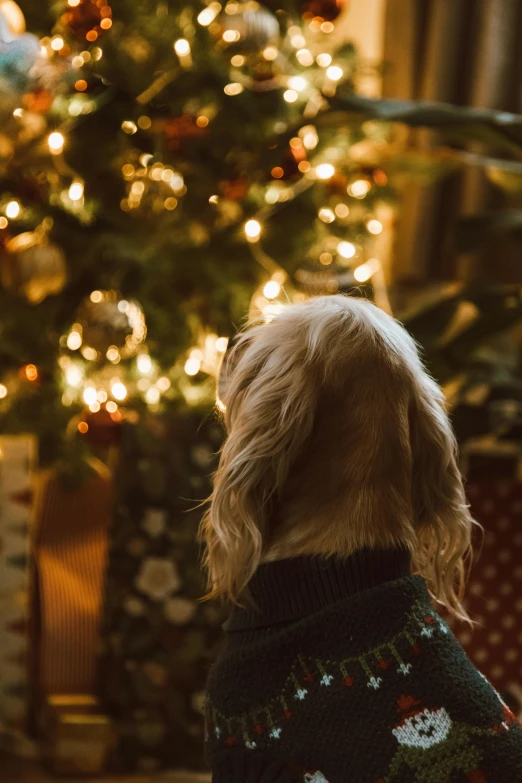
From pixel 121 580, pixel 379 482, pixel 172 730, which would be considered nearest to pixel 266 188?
pixel 121 580

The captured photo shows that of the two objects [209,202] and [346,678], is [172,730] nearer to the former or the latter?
[346,678]

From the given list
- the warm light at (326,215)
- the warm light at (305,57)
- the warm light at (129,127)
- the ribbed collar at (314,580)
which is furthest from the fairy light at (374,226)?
the ribbed collar at (314,580)

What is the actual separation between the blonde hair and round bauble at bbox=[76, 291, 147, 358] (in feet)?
3.35

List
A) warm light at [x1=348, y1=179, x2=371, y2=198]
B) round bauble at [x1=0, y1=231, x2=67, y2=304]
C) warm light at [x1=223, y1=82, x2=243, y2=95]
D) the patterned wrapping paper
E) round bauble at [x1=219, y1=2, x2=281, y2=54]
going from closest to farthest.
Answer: the patterned wrapping paper < round bauble at [x1=0, y1=231, x2=67, y2=304] < round bauble at [x1=219, y1=2, x2=281, y2=54] < warm light at [x1=223, y1=82, x2=243, y2=95] < warm light at [x1=348, y1=179, x2=371, y2=198]

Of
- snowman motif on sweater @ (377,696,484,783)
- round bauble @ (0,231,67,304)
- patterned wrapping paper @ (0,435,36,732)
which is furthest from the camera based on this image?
round bauble @ (0,231,67,304)

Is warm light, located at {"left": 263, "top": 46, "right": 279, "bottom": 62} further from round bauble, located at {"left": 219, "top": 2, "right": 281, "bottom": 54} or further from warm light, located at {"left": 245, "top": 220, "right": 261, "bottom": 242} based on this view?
warm light, located at {"left": 245, "top": 220, "right": 261, "bottom": 242}

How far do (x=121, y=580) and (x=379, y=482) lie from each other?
94 centimetres

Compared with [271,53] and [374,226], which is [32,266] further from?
[374,226]

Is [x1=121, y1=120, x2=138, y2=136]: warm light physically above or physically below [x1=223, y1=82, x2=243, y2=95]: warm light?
below

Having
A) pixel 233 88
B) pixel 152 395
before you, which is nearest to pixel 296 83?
pixel 233 88

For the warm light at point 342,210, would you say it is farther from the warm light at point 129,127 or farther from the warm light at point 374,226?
the warm light at point 129,127

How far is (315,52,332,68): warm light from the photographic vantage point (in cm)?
230

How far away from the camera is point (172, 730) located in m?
1.76

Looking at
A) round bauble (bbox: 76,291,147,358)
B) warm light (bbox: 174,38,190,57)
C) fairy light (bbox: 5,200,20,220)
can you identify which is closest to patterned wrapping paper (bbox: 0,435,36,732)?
round bauble (bbox: 76,291,147,358)
